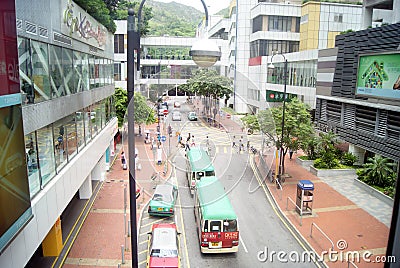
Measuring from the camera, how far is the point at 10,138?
4387mm

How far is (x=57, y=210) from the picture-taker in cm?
737

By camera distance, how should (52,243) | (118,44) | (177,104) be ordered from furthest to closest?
1. (118,44)
2. (52,243)
3. (177,104)

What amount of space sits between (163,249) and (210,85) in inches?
209

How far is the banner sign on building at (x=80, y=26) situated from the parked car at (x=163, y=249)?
5551 millimetres

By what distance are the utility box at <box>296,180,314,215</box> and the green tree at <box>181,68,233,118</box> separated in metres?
8.08

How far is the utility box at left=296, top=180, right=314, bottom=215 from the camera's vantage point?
37.1 feet

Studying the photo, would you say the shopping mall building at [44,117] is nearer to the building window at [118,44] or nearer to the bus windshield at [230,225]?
the bus windshield at [230,225]

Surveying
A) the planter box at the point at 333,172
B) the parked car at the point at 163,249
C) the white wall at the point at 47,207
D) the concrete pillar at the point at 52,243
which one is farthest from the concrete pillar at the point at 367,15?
the concrete pillar at the point at 52,243

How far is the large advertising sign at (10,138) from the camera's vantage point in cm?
407

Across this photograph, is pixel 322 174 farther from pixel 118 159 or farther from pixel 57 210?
pixel 57 210

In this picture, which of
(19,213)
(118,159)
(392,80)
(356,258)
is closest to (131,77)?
(19,213)

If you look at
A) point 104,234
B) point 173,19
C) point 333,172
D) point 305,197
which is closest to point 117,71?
point 333,172

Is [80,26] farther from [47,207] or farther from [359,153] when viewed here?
[359,153]

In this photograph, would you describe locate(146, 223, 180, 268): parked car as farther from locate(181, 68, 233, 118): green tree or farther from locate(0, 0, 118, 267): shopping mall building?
locate(181, 68, 233, 118): green tree
